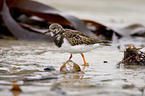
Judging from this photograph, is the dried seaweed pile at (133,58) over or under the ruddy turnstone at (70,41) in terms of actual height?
under

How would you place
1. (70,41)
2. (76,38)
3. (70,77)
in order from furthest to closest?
1. (76,38)
2. (70,41)
3. (70,77)

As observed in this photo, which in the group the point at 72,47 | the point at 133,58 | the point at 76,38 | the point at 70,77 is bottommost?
the point at 70,77

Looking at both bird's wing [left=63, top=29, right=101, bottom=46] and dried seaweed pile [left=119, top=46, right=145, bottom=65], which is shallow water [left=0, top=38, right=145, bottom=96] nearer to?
dried seaweed pile [left=119, top=46, right=145, bottom=65]

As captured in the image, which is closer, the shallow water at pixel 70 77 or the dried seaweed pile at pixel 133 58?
the shallow water at pixel 70 77

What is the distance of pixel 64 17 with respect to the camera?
7414 millimetres

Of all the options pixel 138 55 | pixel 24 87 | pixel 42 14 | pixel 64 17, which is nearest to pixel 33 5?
pixel 42 14

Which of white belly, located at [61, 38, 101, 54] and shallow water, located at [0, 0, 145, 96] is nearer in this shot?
shallow water, located at [0, 0, 145, 96]

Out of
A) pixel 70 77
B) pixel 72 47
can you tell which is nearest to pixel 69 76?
pixel 70 77

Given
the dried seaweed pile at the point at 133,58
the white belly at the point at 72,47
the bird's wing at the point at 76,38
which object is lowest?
Answer: the dried seaweed pile at the point at 133,58

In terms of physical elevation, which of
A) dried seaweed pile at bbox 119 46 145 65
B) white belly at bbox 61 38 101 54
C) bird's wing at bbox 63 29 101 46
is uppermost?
bird's wing at bbox 63 29 101 46

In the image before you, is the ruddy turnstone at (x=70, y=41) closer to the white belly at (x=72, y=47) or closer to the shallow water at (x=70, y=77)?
the white belly at (x=72, y=47)

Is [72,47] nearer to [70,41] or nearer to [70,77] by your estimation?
[70,41]

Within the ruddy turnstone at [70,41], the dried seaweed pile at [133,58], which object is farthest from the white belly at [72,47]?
the dried seaweed pile at [133,58]

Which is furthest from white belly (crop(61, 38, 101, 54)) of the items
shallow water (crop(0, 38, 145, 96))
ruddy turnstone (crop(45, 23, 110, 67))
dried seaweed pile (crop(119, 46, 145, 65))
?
dried seaweed pile (crop(119, 46, 145, 65))
